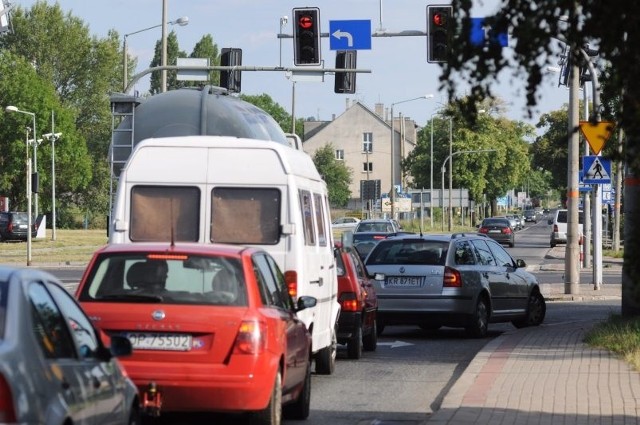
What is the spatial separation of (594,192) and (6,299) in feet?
88.0

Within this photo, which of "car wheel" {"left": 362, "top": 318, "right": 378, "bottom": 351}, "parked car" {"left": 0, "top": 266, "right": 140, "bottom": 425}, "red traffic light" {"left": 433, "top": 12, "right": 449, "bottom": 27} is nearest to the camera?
"parked car" {"left": 0, "top": 266, "right": 140, "bottom": 425}

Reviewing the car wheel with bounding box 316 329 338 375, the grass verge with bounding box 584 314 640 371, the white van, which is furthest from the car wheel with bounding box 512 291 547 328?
the white van

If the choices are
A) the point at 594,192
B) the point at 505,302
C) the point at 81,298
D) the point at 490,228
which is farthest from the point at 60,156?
the point at 81,298

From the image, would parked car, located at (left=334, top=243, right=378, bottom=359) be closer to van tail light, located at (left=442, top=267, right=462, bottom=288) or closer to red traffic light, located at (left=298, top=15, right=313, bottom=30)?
van tail light, located at (left=442, top=267, right=462, bottom=288)

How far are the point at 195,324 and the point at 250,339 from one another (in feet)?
1.37

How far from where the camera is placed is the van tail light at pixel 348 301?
16438 mm

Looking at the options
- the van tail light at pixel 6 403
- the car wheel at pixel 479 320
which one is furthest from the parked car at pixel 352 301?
the van tail light at pixel 6 403

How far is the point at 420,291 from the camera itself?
64.6 ft

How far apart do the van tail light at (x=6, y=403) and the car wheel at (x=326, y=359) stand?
920cm

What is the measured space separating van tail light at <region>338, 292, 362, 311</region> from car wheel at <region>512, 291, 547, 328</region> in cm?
625

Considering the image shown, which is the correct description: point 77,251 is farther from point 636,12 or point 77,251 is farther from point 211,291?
point 636,12

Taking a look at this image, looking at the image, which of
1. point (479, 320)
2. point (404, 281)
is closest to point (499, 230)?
point (479, 320)

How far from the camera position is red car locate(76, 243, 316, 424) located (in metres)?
9.66

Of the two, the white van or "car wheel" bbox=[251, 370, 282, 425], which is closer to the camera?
"car wheel" bbox=[251, 370, 282, 425]
